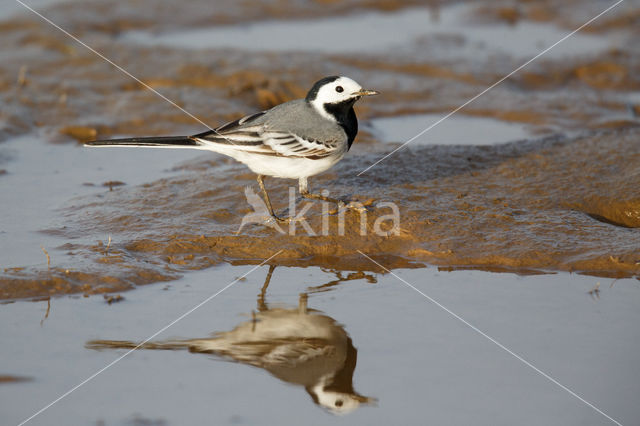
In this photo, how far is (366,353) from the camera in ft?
16.4

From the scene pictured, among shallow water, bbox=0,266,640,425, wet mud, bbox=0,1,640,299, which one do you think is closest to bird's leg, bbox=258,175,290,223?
wet mud, bbox=0,1,640,299

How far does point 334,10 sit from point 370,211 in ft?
26.1

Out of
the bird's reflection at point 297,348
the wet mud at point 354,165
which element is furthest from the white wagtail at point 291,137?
the bird's reflection at point 297,348

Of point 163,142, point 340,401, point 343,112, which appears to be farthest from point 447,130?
point 340,401

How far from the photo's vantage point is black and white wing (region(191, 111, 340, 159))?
661cm

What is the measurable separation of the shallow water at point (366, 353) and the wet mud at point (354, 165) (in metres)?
0.33

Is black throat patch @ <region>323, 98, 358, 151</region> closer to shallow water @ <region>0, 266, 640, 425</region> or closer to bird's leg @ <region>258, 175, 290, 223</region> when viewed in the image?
bird's leg @ <region>258, 175, 290, 223</region>

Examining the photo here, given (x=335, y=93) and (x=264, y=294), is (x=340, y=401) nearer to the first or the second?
(x=264, y=294)

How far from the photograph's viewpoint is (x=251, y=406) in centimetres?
445

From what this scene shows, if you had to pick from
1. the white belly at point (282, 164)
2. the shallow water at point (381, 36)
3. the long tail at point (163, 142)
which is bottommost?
the white belly at point (282, 164)

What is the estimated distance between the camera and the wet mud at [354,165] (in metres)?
6.45

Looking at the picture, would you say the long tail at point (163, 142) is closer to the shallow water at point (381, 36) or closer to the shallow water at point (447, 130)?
the shallow water at point (447, 130)

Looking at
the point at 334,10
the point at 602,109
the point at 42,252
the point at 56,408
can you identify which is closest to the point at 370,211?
the point at 42,252

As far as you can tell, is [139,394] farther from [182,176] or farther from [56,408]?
[182,176]
